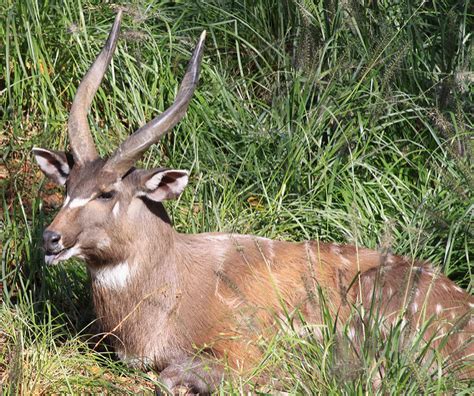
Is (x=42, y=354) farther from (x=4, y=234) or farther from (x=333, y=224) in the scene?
(x=333, y=224)

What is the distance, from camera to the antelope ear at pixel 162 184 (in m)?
6.29

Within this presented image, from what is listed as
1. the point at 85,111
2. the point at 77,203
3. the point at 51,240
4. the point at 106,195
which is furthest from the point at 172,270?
the point at 85,111

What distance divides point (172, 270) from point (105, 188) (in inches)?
27.2

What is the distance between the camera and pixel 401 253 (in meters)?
7.32

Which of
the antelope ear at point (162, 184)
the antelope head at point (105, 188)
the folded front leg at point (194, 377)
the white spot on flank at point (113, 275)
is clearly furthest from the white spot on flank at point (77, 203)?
the folded front leg at point (194, 377)

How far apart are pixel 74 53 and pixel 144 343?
8.84 feet

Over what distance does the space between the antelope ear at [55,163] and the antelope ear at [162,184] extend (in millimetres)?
474

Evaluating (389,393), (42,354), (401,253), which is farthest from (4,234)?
(389,393)

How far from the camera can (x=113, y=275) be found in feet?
21.2

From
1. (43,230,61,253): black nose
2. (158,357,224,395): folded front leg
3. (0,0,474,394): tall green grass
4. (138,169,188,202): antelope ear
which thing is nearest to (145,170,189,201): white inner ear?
(138,169,188,202): antelope ear

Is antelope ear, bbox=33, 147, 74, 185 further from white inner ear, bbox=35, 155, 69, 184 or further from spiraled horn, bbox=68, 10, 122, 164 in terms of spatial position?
spiraled horn, bbox=68, 10, 122, 164

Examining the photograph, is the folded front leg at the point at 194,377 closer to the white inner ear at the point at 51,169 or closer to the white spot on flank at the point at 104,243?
the white spot on flank at the point at 104,243

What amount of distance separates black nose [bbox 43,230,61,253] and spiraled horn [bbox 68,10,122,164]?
0.52 m

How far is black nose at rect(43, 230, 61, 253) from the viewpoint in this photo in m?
5.99
